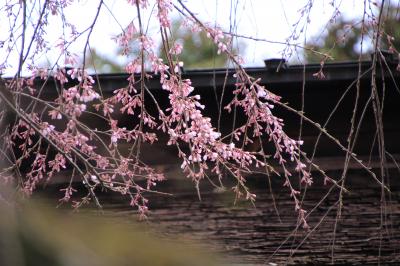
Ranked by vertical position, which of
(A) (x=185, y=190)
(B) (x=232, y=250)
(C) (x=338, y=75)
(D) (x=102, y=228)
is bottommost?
(B) (x=232, y=250)

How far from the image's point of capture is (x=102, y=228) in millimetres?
1329

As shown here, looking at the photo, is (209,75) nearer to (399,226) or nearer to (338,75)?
(338,75)

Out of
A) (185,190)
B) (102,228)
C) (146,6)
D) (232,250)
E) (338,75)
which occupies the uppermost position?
(146,6)

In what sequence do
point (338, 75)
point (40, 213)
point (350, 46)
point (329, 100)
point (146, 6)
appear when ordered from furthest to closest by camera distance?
point (350, 46) < point (329, 100) < point (338, 75) < point (146, 6) < point (40, 213)

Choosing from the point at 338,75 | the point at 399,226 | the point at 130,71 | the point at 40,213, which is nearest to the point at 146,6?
the point at 130,71

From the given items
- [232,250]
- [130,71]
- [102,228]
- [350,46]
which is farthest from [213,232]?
[350,46]

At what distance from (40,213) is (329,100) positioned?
12.1ft

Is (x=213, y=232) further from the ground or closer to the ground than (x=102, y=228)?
closer to the ground

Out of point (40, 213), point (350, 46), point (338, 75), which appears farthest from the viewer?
point (350, 46)

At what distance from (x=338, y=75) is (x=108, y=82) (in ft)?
4.68

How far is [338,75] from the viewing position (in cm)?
452

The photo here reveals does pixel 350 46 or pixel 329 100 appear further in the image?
Answer: pixel 350 46

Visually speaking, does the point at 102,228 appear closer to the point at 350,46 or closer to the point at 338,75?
the point at 338,75

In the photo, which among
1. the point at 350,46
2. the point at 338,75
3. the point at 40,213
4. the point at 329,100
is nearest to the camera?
the point at 40,213
